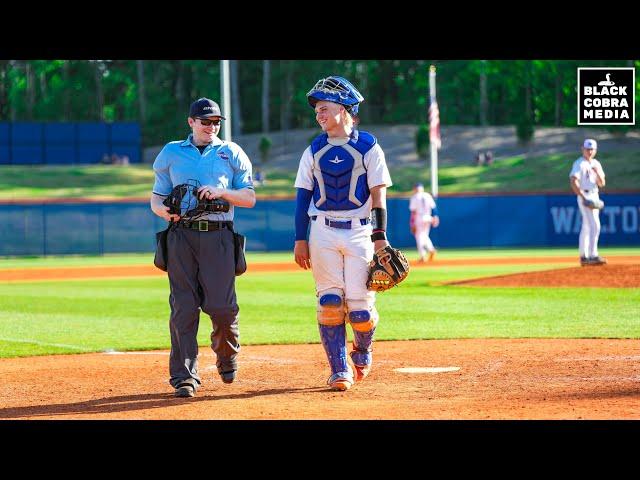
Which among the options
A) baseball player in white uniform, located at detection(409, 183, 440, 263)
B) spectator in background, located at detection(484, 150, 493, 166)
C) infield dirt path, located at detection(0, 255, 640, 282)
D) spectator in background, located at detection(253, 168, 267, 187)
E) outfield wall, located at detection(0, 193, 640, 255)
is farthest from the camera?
spectator in background, located at detection(484, 150, 493, 166)

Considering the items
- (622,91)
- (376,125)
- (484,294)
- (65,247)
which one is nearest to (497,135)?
(376,125)

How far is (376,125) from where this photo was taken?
67875 millimetres

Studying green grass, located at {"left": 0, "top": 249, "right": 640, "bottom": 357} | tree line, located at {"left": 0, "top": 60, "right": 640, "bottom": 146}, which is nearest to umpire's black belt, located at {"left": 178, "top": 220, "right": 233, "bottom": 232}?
green grass, located at {"left": 0, "top": 249, "right": 640, "bottom": 357}

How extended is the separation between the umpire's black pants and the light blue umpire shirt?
0.61ft

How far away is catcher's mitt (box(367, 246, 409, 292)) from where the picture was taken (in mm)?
8305

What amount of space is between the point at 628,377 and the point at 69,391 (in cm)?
421

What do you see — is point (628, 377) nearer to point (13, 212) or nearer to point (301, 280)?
point (301, 280)

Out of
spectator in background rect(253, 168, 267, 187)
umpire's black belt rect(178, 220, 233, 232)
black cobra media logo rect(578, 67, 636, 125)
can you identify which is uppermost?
black cobra media logo rect(578, 67, 636, 125)

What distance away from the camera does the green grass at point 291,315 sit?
42.0 ft

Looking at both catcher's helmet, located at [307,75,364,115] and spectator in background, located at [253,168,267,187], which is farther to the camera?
spectator in background, located at [253,168,267,187]

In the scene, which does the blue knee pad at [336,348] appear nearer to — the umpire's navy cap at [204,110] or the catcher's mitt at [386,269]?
the catcher's mitt at [386,269]

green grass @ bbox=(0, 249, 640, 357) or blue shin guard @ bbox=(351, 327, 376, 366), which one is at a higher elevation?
blue shin guard @ bbox=(351, 327, 376, 366)

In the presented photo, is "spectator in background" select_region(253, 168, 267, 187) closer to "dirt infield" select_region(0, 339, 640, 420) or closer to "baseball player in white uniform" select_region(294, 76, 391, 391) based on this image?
"dirt infield" select_region(0, 339, 640, 420)

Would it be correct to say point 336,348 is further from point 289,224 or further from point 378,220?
point 289,224
